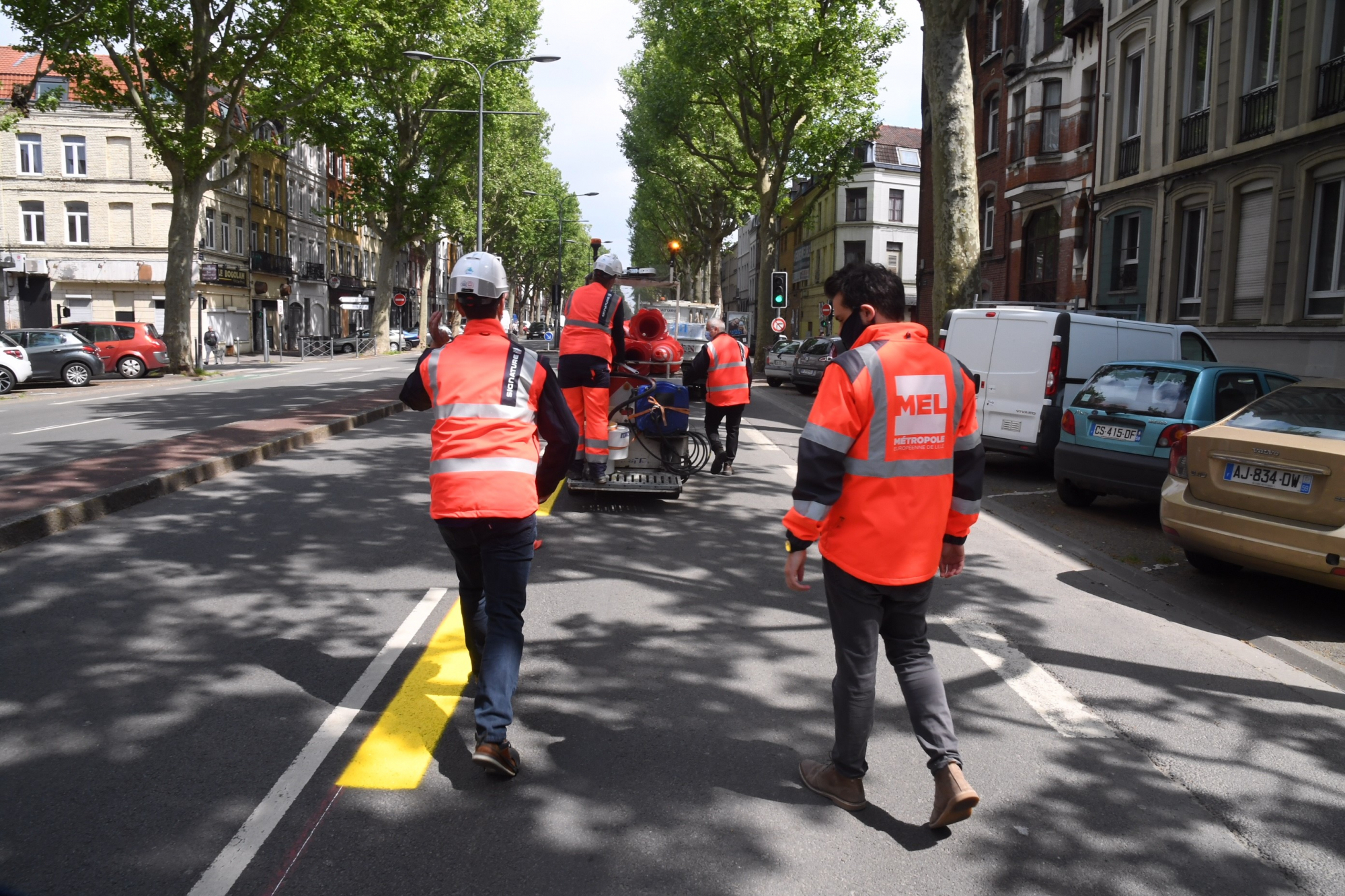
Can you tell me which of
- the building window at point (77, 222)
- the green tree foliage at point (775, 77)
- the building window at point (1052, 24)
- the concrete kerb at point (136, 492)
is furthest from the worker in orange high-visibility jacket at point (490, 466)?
the building window at point (77, 222)

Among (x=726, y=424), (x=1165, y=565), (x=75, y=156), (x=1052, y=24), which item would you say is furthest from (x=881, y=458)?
(x=75, y=156)

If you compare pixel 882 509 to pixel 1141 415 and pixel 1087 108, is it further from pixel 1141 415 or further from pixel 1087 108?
pixel 1087 108

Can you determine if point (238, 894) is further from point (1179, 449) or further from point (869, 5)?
point (869, 5)

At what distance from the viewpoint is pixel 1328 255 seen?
648 inches

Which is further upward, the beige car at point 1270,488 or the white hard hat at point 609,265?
the white hard hat at point 609,265

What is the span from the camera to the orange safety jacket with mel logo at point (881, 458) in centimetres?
331

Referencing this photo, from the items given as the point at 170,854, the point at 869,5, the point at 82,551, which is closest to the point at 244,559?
the point at 82,551

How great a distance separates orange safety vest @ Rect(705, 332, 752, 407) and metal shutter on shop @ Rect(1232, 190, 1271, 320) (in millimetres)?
11272

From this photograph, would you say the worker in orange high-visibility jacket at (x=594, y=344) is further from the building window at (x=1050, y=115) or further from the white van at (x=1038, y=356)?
the building window at (x=1050, y=115)

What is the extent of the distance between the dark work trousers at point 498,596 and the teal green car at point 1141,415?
7027 mm

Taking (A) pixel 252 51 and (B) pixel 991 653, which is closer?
(B) pixel 991 653

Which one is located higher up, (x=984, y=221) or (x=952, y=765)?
(x=984, y=221)

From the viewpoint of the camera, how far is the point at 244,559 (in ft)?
22.4

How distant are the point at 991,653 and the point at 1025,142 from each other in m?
24.2
